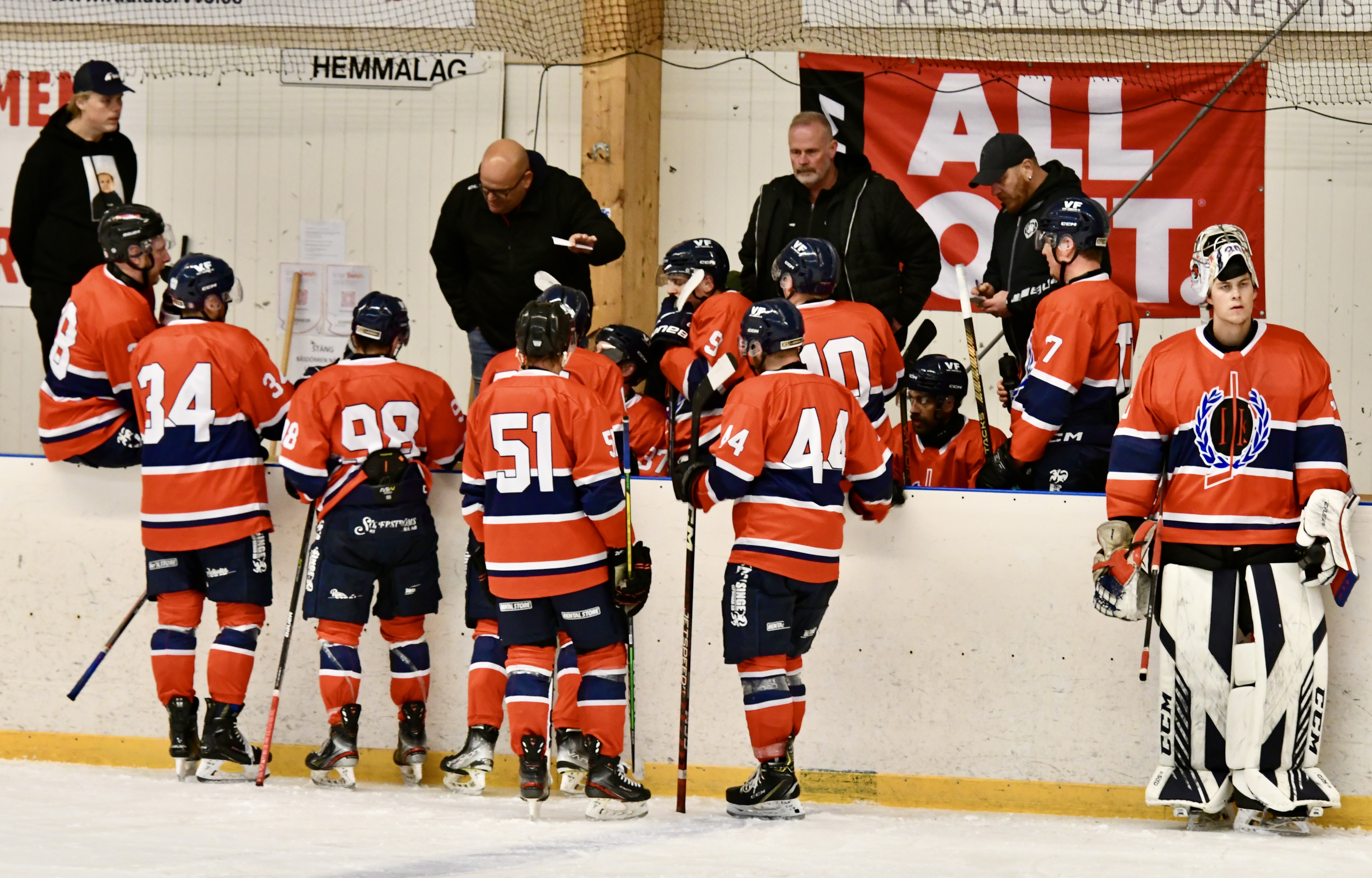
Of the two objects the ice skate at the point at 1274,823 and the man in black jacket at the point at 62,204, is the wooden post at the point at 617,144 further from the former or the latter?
the ice skate at the point at 1274,823

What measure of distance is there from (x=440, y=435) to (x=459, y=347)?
3113 mm

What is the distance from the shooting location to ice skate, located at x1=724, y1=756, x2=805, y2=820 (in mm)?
4125

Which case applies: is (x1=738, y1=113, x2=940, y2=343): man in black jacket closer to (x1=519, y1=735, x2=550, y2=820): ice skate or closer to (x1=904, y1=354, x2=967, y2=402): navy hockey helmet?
(x1=904, y1=354, x2=967, y2=402): navy hockey helmet

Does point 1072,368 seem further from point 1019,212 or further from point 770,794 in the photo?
point 770,794

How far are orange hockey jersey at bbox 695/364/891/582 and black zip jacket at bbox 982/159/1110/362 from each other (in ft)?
3.75

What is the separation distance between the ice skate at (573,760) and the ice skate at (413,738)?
0.57m

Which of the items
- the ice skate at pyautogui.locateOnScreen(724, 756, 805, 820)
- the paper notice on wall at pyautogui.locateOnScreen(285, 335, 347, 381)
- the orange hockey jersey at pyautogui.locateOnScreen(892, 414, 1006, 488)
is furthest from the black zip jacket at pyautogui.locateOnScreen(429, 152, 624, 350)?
the paper notice on wall at pyautogui.locateOnScreen(285, 335, 347, 381)

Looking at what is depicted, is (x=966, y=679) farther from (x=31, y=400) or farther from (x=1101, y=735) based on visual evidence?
(x=31, y=400)

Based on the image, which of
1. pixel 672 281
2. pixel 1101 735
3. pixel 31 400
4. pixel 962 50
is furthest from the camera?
pixel 31 400

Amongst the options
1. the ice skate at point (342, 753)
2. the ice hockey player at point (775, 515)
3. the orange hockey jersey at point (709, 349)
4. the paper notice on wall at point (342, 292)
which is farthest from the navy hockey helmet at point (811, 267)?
the paper notice on wall at point (342, 292)

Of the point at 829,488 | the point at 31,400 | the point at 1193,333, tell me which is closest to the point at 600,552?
the point at 829,488

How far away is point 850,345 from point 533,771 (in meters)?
1.54

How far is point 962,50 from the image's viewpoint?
7262 mm

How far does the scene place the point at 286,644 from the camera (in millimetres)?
4566
